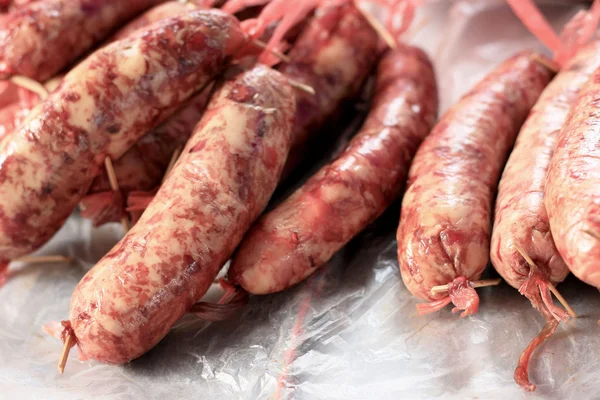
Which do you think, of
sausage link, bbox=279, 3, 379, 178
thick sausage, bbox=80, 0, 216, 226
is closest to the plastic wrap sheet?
thick sausage, bbox=80, 0, 216, 226

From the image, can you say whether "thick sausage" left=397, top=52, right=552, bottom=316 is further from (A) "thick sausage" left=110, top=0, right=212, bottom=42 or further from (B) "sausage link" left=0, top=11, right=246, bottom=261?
(A) "thick sausage" left=110, top=0, right=212, bottom=42

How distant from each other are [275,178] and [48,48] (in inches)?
45.1

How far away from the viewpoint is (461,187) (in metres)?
2.11

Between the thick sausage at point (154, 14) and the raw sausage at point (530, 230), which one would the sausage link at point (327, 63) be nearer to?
the thick sausage at point (154, 14)

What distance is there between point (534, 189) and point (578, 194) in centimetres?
28

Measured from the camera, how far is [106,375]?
2.10 m

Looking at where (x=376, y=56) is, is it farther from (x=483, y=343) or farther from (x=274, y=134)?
(x=483, y=343)

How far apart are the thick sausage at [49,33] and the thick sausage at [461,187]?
4.88ft

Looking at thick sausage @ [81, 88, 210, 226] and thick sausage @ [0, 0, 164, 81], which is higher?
thick sausage @ [0, 0, 164, 81]

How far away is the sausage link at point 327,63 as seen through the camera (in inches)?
110

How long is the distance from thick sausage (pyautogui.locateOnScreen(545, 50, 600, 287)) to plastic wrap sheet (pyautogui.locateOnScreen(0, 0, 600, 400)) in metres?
0.35

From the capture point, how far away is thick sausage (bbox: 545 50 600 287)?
1620mm

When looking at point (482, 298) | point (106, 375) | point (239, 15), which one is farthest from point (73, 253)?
point (482, 298)

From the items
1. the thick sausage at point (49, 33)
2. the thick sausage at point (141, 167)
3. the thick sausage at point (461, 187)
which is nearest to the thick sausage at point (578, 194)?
the thick sausage at point (461, 187)
